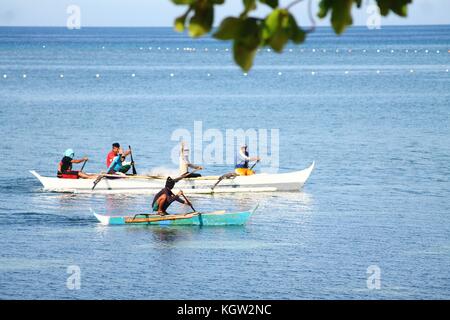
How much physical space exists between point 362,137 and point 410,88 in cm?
3575

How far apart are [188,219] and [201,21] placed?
2182 centimetres

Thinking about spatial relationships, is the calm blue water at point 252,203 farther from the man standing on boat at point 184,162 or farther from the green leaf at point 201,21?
the green leaf at point 201,21

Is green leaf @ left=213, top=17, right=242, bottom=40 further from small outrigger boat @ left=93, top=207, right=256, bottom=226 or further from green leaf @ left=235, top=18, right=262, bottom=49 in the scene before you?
small outrigger boat @ left=93, top=207, right=256, bottom=226

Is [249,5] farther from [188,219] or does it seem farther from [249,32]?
[188,219]

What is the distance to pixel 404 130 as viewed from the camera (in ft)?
182

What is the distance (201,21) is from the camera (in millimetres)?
5578

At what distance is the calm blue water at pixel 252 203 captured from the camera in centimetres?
2267

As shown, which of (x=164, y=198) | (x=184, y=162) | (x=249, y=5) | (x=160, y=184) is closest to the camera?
(x=249, y=5)

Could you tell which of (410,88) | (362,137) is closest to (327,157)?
(362,137)

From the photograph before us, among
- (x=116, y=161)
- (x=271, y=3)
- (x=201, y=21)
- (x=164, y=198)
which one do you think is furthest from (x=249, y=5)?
(x=116, y=161)

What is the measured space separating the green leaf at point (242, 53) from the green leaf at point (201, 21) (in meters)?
0.16

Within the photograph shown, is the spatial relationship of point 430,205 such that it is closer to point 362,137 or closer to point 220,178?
point 220,178
